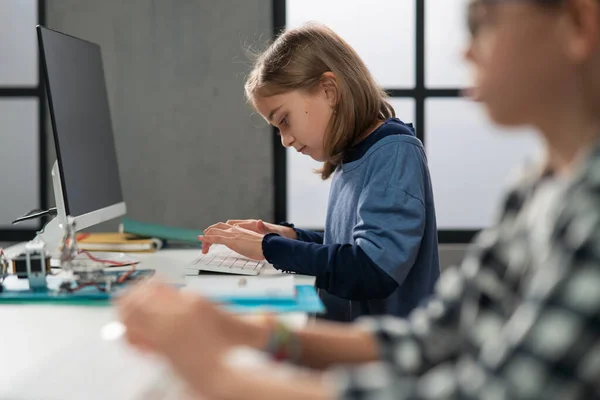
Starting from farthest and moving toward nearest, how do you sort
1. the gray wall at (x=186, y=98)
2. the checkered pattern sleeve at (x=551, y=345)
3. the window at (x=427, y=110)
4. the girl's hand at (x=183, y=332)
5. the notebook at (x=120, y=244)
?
the window at (x=427, y=110) → the gray wall at (x=186, y=98) → the notebook at (x=120, y=244) → the girl's hand at (x=183, y=332) → the checkered pattern sleeve at (x=551, y=345)

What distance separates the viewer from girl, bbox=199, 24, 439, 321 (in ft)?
5.16

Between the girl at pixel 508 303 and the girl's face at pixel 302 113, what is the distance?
1.04 m

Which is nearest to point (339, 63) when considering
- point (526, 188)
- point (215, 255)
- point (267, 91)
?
point (267, 91)

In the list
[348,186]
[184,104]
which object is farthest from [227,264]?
[184,104]

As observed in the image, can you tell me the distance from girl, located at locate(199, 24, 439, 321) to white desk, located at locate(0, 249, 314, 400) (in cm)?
38

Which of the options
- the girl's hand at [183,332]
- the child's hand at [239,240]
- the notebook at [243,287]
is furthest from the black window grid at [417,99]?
the girl's hand at [183,332]

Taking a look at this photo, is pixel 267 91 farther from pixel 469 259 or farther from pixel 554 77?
pixel 554 77

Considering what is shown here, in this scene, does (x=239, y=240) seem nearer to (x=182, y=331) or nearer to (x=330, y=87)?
(x=330, y=87)

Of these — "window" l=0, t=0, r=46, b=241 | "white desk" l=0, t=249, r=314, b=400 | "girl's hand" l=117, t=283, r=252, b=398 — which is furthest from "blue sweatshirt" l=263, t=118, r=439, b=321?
"window" l=0, t=0, r=46, b=241

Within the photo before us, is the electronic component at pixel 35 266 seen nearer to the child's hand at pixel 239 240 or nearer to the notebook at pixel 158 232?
the child's hand at pixel 239 240

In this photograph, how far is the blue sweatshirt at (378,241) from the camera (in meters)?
1.56

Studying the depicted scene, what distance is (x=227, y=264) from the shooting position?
1684mm

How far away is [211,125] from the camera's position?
3.30 m

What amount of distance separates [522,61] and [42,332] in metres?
0.85
